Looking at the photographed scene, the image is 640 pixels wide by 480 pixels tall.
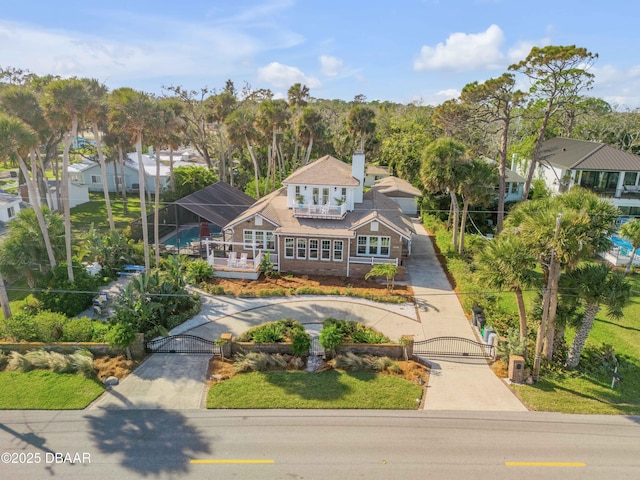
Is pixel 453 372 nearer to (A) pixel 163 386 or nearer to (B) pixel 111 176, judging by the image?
(A) pixel 163 386

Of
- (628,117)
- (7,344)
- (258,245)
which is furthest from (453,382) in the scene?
(628,117)

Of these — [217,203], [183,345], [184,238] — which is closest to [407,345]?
[183,345]

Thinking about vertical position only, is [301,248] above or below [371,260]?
above

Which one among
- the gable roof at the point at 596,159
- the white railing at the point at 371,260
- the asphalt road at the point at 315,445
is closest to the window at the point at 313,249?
the white railing at the point at 371,260

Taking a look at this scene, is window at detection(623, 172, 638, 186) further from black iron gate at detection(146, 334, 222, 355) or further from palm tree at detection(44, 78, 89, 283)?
palm tree at detection(44, 78, 89, 283)

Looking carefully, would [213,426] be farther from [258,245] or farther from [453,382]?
[258,245]
